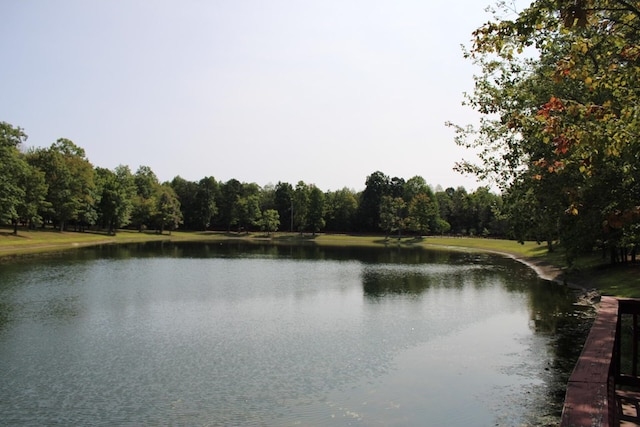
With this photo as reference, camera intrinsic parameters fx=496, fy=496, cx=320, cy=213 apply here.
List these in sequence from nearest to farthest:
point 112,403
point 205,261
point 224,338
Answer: point 112,403
point 224,338
point 205,261

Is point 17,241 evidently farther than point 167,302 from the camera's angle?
Yes

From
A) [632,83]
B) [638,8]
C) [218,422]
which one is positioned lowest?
[218,422]

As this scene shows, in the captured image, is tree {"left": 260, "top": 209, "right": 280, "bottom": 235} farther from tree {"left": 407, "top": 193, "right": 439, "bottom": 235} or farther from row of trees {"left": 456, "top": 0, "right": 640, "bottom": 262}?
row of trees {"left": 456, "top": 0, "right": 640, "bottom": 262}

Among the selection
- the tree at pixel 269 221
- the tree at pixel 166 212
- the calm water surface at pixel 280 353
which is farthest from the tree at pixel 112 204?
the calm water surface at pixel 280 353

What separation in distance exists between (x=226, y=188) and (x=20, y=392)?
11890 cm

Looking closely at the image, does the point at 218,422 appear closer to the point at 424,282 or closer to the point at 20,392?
the point at 20,392

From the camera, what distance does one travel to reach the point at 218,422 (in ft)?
41.2

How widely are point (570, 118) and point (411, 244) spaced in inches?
3565

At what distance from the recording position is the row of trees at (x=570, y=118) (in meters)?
8.42

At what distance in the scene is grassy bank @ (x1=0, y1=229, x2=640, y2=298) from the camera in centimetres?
3272

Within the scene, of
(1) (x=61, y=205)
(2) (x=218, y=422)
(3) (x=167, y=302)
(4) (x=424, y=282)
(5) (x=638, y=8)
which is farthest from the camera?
(1) (x=61, y=205)

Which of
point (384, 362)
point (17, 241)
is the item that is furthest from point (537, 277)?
point (17, 241)

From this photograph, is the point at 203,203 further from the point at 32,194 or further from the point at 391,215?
the point at 32,194

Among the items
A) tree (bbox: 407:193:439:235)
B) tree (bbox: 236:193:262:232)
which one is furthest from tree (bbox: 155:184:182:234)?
tree (bbox: 407:193:439:235)
